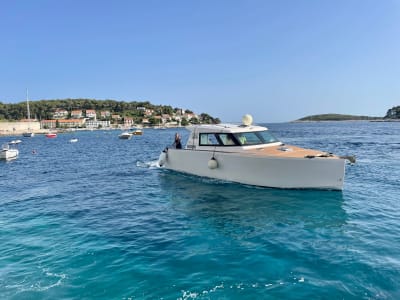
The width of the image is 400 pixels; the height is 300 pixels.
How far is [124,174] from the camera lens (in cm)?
1956

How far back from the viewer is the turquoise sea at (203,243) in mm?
5902

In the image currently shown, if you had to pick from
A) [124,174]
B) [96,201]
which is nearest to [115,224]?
[96,201]

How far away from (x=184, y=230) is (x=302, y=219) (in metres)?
3.71

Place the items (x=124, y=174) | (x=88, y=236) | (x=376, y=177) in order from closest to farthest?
(x=88, y=236)
(x=376, y=177)
(x=124, y=174)

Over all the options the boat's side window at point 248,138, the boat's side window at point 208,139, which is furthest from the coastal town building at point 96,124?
the boat's side window at point 248,138

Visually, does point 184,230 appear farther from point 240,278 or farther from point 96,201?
point 96,201

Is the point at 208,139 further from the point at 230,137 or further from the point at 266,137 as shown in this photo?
the point at 266,137

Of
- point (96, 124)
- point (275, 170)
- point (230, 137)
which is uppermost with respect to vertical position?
point (96, 124)

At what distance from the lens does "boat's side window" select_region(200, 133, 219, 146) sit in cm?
1587

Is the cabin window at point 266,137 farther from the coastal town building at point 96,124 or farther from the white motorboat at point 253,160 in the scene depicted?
the coastal town building at point 96,124

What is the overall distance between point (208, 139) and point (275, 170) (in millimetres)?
4257

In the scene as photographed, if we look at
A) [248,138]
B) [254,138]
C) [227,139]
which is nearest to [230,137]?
[227,139]

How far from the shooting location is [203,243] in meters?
8.02

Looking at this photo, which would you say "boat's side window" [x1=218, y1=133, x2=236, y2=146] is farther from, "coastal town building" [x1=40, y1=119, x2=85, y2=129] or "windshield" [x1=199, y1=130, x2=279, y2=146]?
"coastal town building" [x1=40, y1=119, x2=85, y2=129]
